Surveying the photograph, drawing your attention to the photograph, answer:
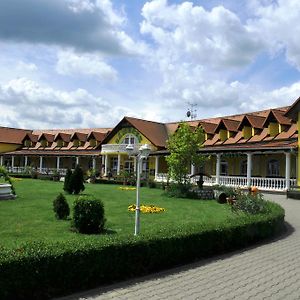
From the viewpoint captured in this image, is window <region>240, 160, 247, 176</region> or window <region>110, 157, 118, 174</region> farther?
window <region>110, 157, 118, 174</region>

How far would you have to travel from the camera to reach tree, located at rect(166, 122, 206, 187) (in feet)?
78.0

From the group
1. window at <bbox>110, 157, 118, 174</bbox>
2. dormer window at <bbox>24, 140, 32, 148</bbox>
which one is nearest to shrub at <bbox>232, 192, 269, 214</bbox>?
window at <bbox>110, 157, 118, 174</bbox>

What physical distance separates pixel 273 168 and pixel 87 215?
25044mm

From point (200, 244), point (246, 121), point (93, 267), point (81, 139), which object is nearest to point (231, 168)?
point (246, 121)

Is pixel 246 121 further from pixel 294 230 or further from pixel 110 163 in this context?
pixel 294 230

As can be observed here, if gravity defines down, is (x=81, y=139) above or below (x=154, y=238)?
above

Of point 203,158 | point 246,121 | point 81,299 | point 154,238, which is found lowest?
point 81,299

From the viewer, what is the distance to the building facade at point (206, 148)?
3050 centimetres

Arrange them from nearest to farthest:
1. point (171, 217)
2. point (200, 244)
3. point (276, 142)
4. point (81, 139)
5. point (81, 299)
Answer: point (81, 299) < point (200, 244) < point (171, 217) < point (276, 142) < point (81, 139)

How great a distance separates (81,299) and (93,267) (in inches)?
25.5

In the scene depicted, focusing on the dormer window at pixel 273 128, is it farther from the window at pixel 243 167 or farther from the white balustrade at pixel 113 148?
the white balustrade at pixel 113 148

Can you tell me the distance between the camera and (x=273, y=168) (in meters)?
33.3

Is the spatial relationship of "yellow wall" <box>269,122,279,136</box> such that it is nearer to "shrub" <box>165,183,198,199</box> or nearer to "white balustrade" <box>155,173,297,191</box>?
"white balustrade" <box>155,173,297,191</box>

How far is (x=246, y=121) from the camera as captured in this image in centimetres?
3541
